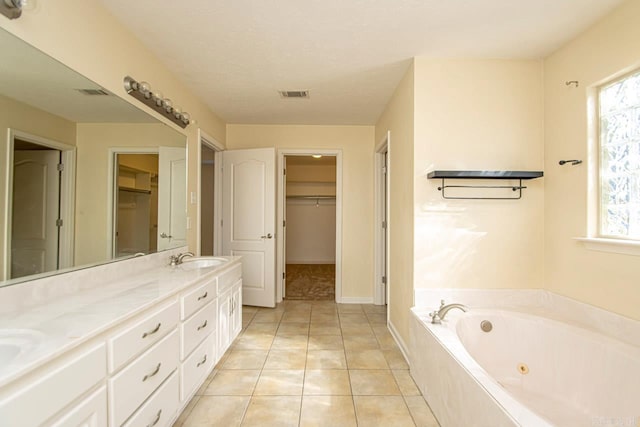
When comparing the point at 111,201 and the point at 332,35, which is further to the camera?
the point at 332,35

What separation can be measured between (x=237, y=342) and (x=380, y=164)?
262 cm

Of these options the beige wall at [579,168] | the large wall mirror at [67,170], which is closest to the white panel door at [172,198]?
the large wall mirror at [67,170]

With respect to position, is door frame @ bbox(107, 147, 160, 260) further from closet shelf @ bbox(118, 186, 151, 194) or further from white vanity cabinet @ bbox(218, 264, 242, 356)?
white vanity cabinet @ bbox(218, 264, 242, 356)

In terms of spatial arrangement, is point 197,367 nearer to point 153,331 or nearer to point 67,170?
point 153,331

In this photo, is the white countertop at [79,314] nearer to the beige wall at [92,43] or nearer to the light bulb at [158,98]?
the beige wall at [92,43]

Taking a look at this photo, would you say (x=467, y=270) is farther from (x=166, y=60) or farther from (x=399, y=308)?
(x=166, y=60)

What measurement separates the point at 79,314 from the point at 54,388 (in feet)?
1.21

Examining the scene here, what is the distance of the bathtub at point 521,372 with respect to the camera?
4.20 feet

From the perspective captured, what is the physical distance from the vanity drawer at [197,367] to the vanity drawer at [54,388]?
0.74 meters

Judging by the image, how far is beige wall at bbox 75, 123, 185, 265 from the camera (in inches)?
62.0

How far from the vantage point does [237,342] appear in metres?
2.71

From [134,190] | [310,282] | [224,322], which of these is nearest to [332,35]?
[134,190]

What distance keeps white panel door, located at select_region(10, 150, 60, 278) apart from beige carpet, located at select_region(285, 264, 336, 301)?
10.0ft

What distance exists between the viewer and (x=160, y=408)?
143cm
